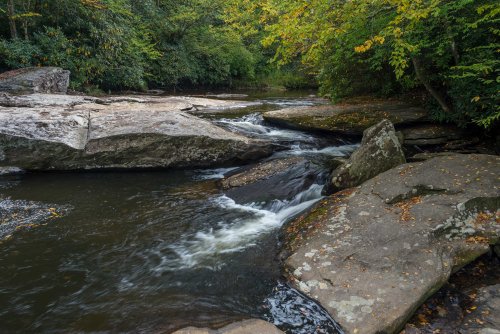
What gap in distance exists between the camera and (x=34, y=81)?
1152 cm

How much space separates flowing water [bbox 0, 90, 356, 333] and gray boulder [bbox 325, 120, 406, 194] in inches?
21.6

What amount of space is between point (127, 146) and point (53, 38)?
10.8 metres

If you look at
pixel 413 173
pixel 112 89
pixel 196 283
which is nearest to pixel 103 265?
pixel 196 283

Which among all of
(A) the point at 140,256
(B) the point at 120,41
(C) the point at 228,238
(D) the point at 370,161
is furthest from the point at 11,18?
(D) the point at 370,161

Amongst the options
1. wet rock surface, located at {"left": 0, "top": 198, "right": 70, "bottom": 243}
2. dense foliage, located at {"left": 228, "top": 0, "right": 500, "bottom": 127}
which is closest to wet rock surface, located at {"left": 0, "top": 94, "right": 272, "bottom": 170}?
wet rock surface, located at {"left": 0, "top": 198, "right": 70, "bottom": 243}

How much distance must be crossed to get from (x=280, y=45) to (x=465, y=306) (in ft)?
16.1

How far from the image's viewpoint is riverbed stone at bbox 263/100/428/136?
28.4 ft

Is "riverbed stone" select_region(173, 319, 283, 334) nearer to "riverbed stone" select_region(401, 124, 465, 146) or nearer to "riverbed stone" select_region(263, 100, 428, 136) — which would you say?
"riverbed stone" select_region(401, 124, 465, 146)

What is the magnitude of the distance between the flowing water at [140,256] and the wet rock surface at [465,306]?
89 cm

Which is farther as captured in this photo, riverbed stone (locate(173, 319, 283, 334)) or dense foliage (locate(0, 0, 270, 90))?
dense foliage (locate(0, 0, 270, 90))

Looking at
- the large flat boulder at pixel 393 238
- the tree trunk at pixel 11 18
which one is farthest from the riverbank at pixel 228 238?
the tree trunk at pixel 11 18

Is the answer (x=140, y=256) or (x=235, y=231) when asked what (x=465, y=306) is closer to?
(x=235, y=231)

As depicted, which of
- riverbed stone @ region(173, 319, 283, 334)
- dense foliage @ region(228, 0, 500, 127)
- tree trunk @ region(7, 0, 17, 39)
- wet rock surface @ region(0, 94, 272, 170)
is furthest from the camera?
tree trunk @ region(7, 0, 17, 39)

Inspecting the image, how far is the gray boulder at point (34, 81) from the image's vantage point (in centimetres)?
1099
